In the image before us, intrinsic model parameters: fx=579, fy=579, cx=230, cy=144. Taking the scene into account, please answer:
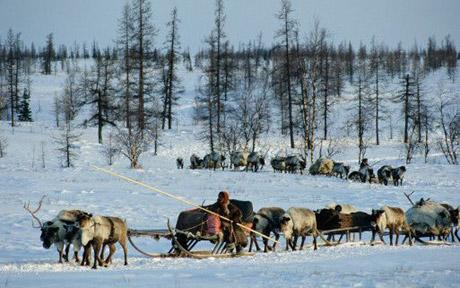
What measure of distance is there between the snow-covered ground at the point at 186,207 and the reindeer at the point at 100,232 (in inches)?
16.9

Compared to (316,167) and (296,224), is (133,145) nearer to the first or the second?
(316,167)

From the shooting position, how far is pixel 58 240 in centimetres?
1208

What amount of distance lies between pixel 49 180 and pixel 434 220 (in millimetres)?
19705

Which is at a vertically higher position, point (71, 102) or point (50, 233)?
point (71, 102)

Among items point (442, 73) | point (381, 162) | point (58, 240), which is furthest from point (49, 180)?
point (442, 73)

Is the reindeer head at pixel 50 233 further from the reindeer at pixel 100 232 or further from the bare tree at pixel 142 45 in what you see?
the bare tree at pixel 142 45

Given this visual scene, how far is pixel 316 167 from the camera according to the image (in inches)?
1412

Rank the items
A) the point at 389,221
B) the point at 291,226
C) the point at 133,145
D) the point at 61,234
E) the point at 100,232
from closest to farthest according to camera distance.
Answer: the point at 100,232 → the point at 61,234 → the point at 291,226 → the point at 389,221 → the point at 133,145

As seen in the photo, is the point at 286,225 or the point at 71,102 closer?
the point at 286,225

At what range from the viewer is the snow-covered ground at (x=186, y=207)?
28.9 feet

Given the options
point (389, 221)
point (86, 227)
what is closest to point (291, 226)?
point (389, 221)

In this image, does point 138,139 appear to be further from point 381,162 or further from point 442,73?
point 442,73

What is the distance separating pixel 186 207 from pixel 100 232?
10.0m

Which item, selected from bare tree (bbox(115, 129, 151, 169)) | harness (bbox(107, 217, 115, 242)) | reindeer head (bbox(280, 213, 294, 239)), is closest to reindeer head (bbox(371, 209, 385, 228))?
reindeer head (bbox(280, 213, 294, 239))
